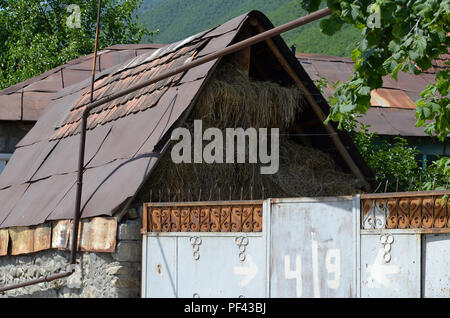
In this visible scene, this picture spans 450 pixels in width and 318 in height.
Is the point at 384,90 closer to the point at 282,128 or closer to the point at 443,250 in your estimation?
the point at 282,128

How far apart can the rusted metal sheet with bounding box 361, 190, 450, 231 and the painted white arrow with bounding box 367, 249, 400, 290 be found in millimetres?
230

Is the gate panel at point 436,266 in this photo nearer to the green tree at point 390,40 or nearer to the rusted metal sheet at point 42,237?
the green tree at point 390,40

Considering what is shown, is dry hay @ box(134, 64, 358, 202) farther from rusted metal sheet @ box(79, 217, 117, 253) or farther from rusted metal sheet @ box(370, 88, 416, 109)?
rusted metal sheet @ box(370, 88, 416, 109)

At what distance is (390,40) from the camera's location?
5273mm

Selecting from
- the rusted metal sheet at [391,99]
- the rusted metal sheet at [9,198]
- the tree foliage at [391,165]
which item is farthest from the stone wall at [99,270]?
the rusted metal sheet at [391,99]

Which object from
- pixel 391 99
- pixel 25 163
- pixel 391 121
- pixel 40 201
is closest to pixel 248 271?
pixel 40 201

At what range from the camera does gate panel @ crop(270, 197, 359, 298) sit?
5797 mm

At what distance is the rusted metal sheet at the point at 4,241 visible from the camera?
903 cm

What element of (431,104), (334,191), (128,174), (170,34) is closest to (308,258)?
(431,104)

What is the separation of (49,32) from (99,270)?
61.4 ft

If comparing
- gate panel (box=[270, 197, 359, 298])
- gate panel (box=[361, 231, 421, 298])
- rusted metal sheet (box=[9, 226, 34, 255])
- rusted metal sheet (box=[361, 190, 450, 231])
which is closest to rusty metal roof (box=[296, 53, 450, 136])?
rusted metal sheet (box=[9, 226, 34, 255])

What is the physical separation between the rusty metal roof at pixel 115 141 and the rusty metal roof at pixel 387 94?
3.17m

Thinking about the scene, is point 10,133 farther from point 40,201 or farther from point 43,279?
point 43,279

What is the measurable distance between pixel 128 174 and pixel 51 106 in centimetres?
487
